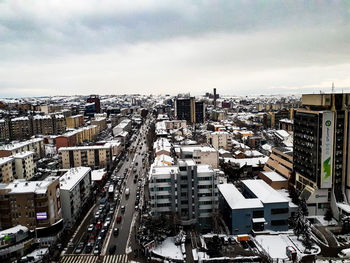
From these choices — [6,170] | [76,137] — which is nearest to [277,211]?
[6,170]

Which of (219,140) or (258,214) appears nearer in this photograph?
(258,214)

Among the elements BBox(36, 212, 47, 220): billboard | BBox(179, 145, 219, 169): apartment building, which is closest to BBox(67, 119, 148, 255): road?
BBox(36, 212, 47, 220): billboard

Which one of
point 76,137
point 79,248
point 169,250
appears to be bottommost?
point 169,250

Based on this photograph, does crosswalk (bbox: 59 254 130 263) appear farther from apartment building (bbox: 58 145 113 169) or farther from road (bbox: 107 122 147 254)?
apartment building (bbox: 58 145 113 169)

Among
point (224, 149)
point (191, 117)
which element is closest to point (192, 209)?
point (224, 149)

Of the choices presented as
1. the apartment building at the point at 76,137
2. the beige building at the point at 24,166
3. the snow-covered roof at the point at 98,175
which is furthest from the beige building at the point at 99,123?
the snow-covered roof at the point at 98,175

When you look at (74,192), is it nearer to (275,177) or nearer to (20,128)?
(275,177)

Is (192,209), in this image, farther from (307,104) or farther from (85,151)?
(85,151)
